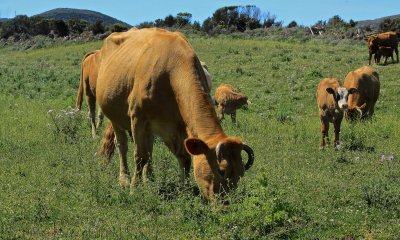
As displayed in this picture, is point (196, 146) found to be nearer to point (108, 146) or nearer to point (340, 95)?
point (108, 146)

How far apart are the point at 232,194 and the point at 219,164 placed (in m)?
0.36

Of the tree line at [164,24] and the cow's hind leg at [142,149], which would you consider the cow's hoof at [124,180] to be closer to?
the cow's hind leg at [142,149]

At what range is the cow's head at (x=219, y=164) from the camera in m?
6.38

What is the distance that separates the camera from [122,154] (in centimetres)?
920

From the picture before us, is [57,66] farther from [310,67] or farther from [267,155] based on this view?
[267,155]

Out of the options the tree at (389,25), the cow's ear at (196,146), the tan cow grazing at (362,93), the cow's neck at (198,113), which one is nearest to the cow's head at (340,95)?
the tan cow grazing at (362,93)

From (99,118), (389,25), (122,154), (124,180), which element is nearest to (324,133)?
(122,154)

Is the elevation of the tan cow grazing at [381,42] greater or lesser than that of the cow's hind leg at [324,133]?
greater

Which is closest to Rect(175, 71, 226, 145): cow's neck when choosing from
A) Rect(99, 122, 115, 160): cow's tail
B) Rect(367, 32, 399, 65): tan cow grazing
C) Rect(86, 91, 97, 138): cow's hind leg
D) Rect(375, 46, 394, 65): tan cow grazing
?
Rect(99, 122, 115, 160): cow's tail

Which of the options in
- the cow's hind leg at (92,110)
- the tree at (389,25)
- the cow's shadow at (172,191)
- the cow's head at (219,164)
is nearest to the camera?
the cow's head at (219,164)

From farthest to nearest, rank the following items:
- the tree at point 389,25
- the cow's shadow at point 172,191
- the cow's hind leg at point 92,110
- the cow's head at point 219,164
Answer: the tree at point 389,25 → the cow's hind leg at point 92,110 → the cow's shadow at point 172,191 → the cow's head at point 219,164

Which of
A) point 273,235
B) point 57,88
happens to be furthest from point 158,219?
point 57,88

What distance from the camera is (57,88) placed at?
2352 centimetres

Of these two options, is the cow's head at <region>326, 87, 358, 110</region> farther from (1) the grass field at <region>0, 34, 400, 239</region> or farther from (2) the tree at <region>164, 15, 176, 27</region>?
(2) the tree at <region>164, 15, 176, 27</region>
